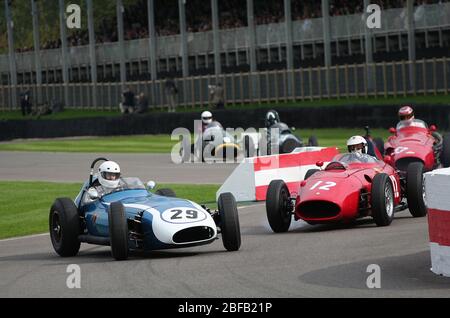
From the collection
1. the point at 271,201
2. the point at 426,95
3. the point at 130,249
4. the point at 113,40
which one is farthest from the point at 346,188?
the point at 113,40

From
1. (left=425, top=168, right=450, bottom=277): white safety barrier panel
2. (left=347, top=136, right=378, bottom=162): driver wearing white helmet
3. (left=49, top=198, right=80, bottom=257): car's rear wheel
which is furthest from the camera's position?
(left=347, top=136, right=378, bottom=162): driver wearing white helmet

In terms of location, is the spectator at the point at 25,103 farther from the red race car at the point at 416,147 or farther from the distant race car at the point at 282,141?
the red race car at the point at 416,147

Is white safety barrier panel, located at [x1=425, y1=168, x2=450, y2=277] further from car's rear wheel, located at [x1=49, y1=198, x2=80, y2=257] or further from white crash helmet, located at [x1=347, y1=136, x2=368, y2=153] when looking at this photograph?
white crash helmet, located at [x1=347, y1=136, x2=368, y2=153]

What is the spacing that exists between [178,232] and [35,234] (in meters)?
5.53

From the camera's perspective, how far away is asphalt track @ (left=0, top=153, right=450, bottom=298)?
34.0 feet

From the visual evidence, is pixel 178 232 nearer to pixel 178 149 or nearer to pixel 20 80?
pixel 178 149

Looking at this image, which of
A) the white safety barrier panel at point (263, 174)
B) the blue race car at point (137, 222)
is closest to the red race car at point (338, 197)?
the blue race car at point (137, 222)

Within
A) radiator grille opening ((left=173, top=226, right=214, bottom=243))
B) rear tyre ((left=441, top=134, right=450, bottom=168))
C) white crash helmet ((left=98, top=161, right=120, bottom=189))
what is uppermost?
white crash helmet ((left=98, top=161, right=120, bottom=189))

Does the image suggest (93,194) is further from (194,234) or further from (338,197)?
(338,197)

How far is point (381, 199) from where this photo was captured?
15234 millimetres

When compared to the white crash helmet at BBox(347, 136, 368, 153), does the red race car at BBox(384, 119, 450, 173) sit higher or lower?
lower

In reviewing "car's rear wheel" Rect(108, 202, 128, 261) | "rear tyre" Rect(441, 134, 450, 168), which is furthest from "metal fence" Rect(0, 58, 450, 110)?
"car's rear wheel" Rect(108, 202, 128, 261)

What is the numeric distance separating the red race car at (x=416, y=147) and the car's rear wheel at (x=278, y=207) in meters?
5.02

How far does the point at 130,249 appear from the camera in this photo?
13.9 metres
